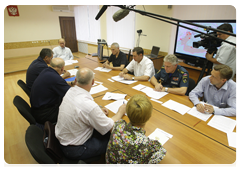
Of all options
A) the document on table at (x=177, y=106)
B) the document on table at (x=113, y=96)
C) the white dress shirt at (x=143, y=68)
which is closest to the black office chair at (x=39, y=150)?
the document on table at (x=113, y=96)

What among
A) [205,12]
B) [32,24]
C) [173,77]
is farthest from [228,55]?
[32,24]

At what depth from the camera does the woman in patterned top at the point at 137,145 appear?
0.87 m

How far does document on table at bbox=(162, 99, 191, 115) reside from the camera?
5.28ft

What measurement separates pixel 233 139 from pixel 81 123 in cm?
131

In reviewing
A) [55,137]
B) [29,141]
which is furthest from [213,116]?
[29,141]

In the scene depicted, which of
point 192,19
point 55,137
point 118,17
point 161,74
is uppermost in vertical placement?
point 192,19

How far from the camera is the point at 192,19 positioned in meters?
3.59

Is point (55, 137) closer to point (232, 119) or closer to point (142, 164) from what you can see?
point (142, 164)

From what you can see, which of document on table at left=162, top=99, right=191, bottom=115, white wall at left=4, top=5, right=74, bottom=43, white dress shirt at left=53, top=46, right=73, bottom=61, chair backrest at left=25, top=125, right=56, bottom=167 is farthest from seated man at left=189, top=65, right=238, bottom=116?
white wall at left=4, top=5, right=74, bottom=43

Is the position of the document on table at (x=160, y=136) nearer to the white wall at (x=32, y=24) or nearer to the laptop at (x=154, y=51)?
the laptop at (x=154, y=51)

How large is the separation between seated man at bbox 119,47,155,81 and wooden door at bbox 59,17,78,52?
6.21 m

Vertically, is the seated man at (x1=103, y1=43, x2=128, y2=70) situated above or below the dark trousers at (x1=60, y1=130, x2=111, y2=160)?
above

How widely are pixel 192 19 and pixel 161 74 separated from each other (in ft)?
7.49

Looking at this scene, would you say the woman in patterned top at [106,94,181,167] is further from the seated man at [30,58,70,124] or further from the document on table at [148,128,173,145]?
the seated man at [30,58,70,124]
